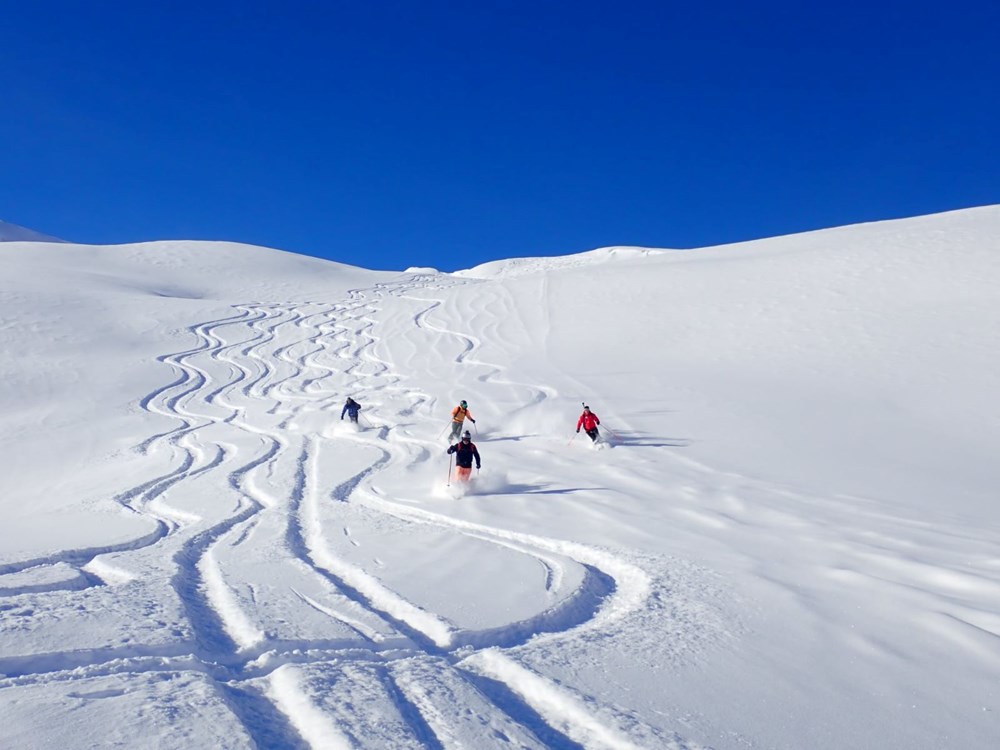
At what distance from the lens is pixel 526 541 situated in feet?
24.6

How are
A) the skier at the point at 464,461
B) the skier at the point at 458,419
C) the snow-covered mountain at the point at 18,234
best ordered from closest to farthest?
the skier at the point at 464,461
the skier at the point at 458,419
the snow-covered mountain at the point at 18,234

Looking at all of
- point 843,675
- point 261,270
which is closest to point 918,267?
point 843,675

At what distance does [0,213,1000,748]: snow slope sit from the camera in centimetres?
374

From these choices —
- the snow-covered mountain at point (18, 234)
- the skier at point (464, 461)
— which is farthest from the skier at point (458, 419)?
the snow-covered mountain at point (18, 234)

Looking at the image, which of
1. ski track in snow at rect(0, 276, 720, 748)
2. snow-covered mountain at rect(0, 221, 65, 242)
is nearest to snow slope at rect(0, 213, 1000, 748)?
ski track in snow at rect(0, 276, 720, 748)

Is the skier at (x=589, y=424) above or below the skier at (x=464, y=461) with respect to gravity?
above

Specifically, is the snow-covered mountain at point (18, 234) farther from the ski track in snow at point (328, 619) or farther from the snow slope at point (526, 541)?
the ski track in snow at point (328, 619)

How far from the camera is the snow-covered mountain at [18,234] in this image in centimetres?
16475

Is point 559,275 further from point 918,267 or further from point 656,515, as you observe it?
point 656,515

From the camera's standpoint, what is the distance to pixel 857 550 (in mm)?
6895

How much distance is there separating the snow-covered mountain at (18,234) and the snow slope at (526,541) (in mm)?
167609

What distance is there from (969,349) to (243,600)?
65.4 feet

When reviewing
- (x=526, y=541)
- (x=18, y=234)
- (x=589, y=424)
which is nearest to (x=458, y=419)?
(x=589, y=424)

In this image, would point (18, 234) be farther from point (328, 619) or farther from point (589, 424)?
point (328, 619)
